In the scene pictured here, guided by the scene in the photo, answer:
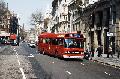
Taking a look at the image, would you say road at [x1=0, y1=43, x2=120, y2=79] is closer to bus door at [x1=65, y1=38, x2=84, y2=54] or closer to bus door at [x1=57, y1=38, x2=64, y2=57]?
bus door at [x1=65, y1=38, x2=84, y2=54]

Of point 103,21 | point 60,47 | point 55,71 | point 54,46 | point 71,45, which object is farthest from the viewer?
point 103,21

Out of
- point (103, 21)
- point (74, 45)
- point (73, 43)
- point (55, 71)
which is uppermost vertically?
point (103, 21)

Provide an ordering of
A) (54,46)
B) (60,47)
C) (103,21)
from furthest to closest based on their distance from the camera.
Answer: (103,21), (54,46), (60,47)

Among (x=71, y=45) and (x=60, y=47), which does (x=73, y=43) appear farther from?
(x=60, y=47)

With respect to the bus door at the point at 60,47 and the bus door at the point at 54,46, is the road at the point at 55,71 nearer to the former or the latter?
the bus door at the point at 60,47

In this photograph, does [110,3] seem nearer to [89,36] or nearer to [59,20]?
[89,36]

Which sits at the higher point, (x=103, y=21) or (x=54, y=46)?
(x=103, y=21)

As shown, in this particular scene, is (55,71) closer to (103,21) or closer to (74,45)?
(74,45)

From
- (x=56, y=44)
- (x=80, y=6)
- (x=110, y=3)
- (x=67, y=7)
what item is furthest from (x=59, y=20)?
(x=56, y=44)

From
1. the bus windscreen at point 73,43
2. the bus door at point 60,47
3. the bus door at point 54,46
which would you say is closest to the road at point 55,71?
the bus windscreen at point 73,43

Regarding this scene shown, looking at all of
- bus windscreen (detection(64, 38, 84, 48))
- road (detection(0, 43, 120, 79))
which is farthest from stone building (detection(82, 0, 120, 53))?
road (detection(0, 43, 120, 79))

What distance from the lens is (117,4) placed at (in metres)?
48.8

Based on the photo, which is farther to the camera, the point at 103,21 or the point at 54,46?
the point at 103,21

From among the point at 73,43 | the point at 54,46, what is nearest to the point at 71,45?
the point at 73,43
